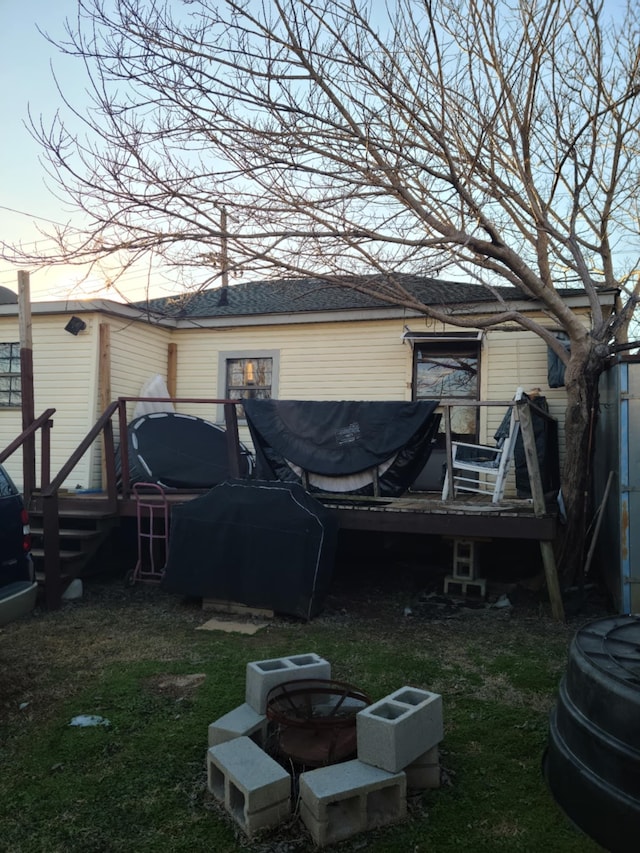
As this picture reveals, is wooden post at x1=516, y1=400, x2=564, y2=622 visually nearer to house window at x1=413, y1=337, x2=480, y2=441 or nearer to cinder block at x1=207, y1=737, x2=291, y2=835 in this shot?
house window at x1=413, y1=337, x2=480, y2=441

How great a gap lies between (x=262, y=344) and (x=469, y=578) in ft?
18.4

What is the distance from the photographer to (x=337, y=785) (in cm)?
279

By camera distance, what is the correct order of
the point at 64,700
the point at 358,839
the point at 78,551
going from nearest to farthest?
1. the point at 358,839
2. the point at 64,700
3. the point at 78,551

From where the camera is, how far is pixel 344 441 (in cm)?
734

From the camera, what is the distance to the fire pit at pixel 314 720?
3.16 meters

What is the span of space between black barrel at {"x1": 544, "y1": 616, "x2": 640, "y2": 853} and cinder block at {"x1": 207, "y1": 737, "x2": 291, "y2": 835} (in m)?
1.24

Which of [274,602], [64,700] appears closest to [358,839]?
[64,700]

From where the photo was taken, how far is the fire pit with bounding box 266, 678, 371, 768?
316 cm

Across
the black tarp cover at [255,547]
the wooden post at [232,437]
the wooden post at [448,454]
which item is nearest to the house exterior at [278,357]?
the wooden post at [232,437]

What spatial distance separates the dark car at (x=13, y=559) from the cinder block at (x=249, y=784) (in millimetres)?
2396

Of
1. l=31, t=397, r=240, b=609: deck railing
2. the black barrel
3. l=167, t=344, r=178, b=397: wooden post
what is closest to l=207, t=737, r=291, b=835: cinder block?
the black barrel

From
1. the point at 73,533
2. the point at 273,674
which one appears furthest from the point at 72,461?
the point at 273,674

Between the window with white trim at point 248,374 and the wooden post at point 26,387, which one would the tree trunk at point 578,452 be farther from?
the wooden post at point 26,387

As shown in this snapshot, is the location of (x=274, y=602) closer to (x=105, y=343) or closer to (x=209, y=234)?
(x=209, y=234)
